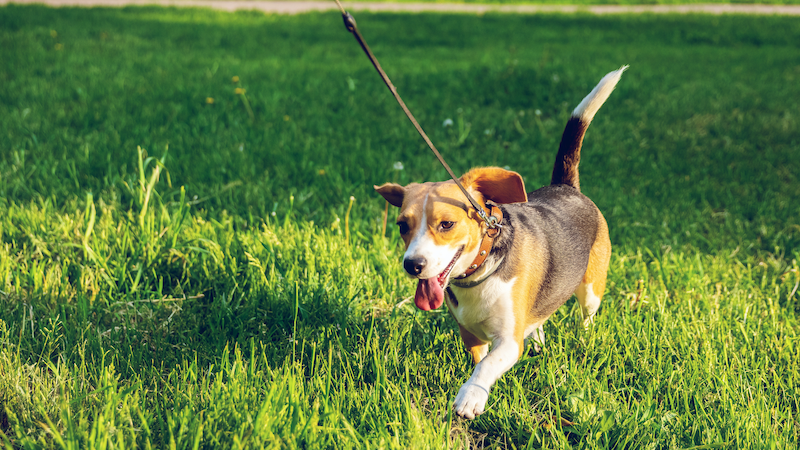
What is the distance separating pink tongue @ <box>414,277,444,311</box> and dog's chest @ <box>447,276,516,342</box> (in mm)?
229

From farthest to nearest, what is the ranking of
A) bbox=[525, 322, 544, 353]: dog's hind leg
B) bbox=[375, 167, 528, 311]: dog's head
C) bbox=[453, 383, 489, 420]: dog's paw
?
bbox=[525, 322, 544, 353]: dog's hind leg, bbox=[375, 167, 528, 311]: dog's head, bbox=[453, 383, 489, 420]: dog's paw

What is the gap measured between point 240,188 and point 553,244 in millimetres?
2267

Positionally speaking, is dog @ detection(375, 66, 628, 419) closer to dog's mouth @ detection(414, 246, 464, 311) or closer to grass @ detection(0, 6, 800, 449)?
dog's mouth @ detection(414, 246, 464, 311)

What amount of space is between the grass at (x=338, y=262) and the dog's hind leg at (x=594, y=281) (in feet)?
0.27

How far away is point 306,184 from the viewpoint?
161 inches

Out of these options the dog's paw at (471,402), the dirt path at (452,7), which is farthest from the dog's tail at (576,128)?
the dirt path at (452,7)

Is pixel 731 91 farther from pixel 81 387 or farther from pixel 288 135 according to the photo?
pixel 81 387

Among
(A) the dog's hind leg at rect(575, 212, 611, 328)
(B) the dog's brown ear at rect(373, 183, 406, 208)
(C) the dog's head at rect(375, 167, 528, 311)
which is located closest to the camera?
(C) the dog's head at rect(375, 167, 528, 311)

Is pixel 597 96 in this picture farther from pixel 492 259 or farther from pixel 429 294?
pixel 429 294

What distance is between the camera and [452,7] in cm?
1478

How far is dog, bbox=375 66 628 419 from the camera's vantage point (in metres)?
2.05

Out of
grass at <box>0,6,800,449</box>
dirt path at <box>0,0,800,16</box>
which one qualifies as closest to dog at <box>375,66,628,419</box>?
grass at <box>0,6,800,449</box>

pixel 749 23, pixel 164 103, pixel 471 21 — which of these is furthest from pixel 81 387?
pixel 749 23

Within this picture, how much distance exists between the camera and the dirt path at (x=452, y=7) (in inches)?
505
